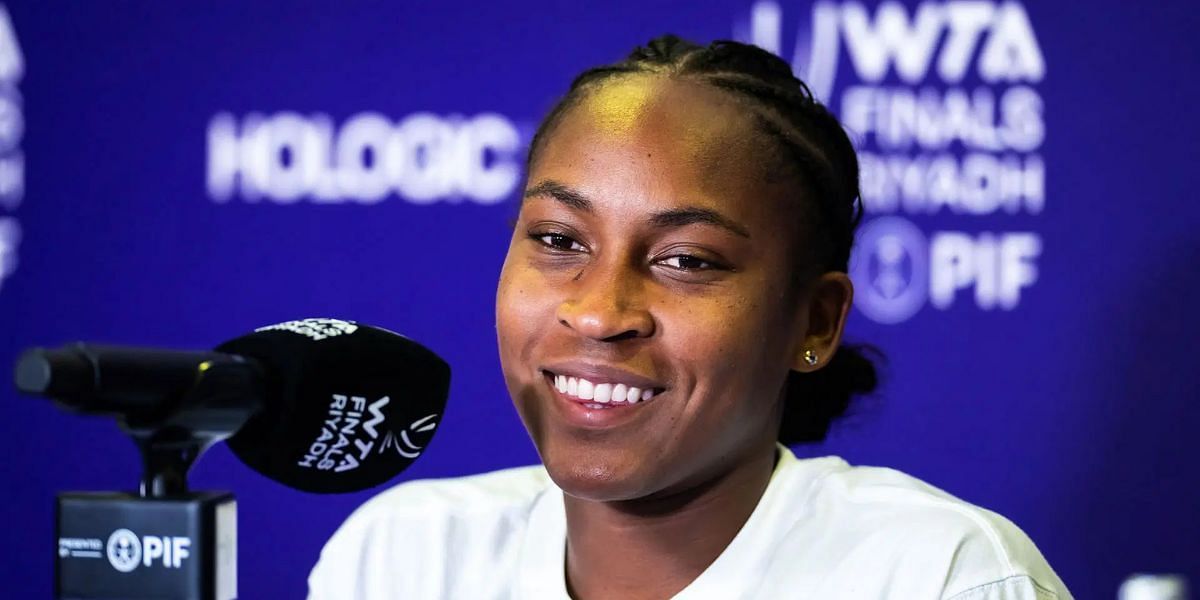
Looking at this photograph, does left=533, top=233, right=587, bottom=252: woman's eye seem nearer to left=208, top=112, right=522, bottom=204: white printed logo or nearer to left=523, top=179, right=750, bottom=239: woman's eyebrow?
left=523, top=179, right=750, bottom=239: woman's eyebrow

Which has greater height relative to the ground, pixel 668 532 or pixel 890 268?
pixel 890 268

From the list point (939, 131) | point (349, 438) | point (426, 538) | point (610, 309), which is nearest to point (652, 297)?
point (610, 309)

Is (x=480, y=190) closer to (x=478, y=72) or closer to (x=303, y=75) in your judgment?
(x=478, y=72)

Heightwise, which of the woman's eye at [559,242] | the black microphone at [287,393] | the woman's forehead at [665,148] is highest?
the woman's forehead at [665,148]

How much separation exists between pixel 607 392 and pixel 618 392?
0.01 metres

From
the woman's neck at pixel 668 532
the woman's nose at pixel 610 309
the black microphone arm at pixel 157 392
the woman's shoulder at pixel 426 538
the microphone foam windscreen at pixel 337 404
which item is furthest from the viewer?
the woman's shoulder at pixel 426 538

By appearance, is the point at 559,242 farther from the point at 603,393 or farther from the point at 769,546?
the point at 769,546

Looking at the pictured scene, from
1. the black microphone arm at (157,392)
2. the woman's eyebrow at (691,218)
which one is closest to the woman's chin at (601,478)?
the woman's eyebrow at (691,218)

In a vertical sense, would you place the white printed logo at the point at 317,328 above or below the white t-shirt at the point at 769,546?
above

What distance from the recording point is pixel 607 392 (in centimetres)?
129

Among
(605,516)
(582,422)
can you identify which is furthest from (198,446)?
(605,516)

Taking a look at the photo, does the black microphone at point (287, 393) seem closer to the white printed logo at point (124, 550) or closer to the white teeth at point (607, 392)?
the white printed logo at point (124, 550)

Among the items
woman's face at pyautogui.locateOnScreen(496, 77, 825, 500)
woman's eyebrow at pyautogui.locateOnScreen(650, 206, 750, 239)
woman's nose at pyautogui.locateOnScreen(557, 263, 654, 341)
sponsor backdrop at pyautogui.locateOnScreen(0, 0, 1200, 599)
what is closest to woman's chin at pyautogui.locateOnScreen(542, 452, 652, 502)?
woman's face at pyautogui.locateOnScreen(496, 77, 825, 500)

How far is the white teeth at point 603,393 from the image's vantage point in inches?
50.7
